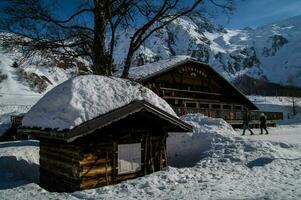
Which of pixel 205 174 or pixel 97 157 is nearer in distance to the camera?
pixel 97 157

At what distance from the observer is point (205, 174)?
39.1ft

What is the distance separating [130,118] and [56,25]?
24.4 feet

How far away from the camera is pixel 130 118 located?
12023mm

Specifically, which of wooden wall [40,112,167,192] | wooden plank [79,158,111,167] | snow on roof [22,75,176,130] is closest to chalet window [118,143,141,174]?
wooden wall [40,112,167,192]

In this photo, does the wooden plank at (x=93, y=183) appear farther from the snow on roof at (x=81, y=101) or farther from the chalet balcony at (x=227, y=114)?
the chalet balcony at (x=227, y=114)

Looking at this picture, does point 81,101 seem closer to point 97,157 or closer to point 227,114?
point 97,157

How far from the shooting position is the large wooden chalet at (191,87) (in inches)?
1123

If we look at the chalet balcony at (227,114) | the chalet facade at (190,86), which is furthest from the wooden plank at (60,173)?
the chalet balcony at (227,114)

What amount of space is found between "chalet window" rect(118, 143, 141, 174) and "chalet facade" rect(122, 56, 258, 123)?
14.0 m

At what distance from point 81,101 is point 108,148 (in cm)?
167

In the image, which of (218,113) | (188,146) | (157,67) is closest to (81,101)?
(188,146)

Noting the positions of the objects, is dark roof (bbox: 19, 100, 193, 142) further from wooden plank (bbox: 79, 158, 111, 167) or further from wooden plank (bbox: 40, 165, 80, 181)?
wooden plank (bbox: 40, 165, 80, 181)

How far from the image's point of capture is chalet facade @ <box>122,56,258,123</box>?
2848 cm

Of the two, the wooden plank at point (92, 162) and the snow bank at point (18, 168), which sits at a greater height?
the wooden plank at point (92, 162)
